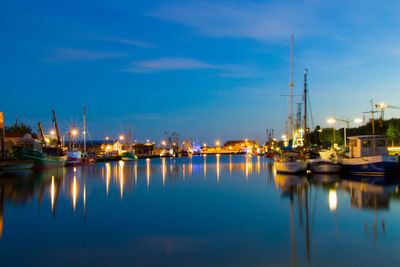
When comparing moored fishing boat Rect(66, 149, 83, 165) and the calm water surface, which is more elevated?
moored fishing boat Rect(66, 149, 83, 165)

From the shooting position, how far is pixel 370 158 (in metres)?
33.8

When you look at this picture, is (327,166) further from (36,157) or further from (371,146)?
(36,157)

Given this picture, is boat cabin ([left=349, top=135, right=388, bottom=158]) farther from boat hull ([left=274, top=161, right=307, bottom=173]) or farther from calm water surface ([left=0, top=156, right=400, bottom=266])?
calm water surface ([left=0, top=156, right=400, bottom=266])

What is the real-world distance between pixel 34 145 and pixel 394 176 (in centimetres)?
4736

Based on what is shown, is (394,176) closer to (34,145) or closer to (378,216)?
(378,216)

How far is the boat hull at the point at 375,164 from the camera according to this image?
1291 inches

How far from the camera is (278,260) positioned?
34.3 ft

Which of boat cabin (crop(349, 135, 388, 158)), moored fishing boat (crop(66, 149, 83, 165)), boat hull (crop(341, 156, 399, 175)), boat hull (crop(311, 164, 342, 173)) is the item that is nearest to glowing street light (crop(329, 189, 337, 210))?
boat hull (crop(341, 156, 399, 175))

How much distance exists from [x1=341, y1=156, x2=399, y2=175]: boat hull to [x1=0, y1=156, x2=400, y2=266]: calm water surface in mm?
8756

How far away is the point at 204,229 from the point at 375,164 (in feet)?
81.0

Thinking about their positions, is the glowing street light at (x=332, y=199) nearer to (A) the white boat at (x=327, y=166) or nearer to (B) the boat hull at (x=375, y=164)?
(B) the boat hull at (x=375, y=164)

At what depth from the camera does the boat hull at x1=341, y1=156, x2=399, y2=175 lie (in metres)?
32.8

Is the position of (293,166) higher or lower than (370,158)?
lower

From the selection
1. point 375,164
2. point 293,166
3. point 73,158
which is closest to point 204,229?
point 375,164
